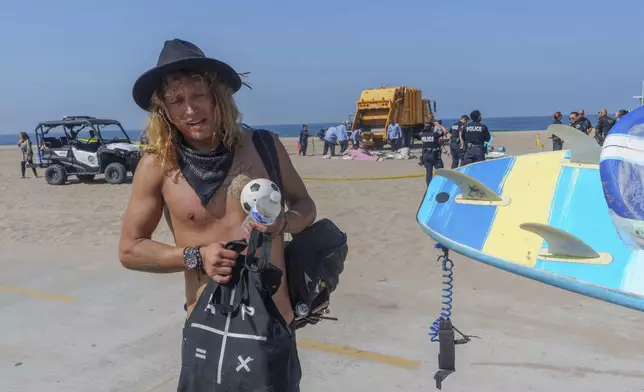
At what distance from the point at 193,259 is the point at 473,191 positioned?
193 centimetres

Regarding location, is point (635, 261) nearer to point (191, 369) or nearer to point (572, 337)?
point (191, 369)

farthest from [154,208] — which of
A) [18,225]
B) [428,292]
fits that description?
[18,225]

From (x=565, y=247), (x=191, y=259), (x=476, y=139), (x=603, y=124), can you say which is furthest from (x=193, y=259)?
(x=603, y=124)

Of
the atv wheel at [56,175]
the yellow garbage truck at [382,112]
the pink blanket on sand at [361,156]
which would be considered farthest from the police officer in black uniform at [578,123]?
the atv wheel at [56,175]

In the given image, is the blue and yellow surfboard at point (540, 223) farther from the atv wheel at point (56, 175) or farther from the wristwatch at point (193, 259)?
the atv wheel at point (56, 175)

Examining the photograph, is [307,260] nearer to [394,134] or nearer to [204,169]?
[204,169]

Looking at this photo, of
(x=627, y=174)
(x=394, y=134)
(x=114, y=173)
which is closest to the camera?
(x=627, y=174)

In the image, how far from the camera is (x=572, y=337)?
430 cm

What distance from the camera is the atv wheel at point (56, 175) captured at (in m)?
15.5

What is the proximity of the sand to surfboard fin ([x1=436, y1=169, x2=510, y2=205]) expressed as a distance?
48.1 inches

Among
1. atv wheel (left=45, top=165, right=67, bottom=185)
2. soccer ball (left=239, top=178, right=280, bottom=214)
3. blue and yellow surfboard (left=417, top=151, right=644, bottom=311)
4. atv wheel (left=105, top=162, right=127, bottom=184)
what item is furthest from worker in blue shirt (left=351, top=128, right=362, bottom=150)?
soccer ball (left=239, top=178, right=280, bottom=214)

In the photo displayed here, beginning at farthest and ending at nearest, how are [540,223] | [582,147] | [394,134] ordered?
[394,134]
[582,147]
[540,223]

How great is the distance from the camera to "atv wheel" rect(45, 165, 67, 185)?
15.5m

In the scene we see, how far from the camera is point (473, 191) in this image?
3281mm
